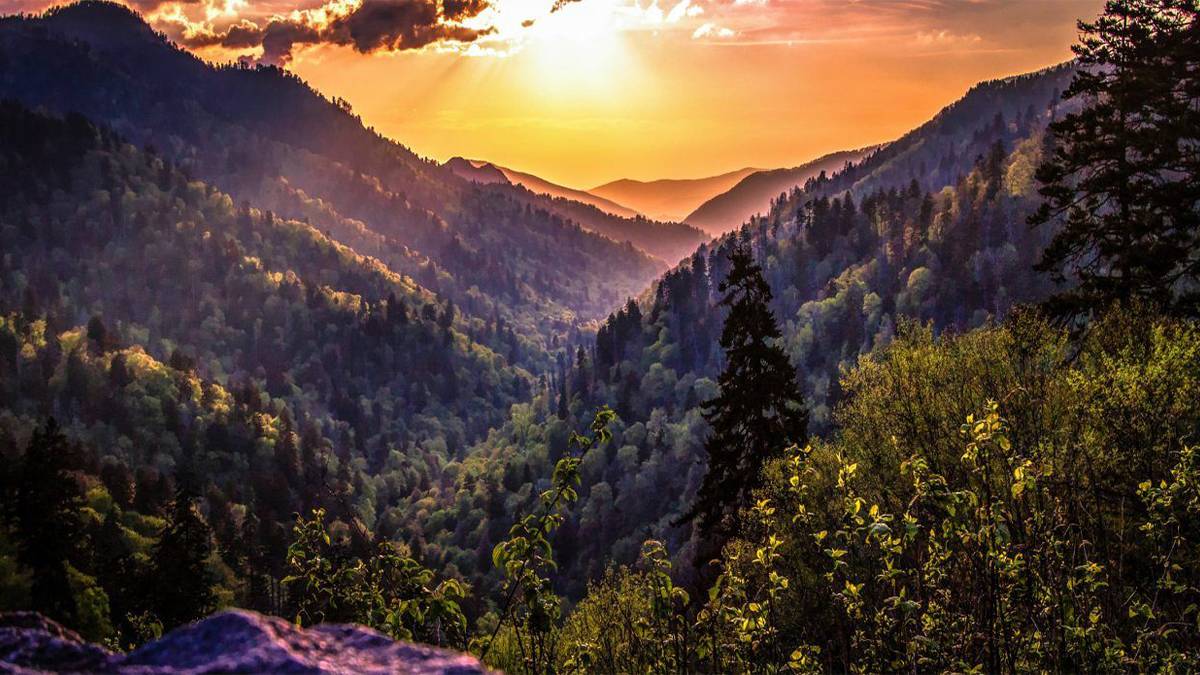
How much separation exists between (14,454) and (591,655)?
16941cm

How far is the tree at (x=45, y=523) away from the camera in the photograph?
5134 centimetres

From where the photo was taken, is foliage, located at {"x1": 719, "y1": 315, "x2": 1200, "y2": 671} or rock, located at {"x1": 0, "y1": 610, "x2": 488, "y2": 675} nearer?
rock, located at {"x1": 0, "y1": 610, "x2": 488, "y2": 675}

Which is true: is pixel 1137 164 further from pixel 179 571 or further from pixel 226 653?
pixel 179 571

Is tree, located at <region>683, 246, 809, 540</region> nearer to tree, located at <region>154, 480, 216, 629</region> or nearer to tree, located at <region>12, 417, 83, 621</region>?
tree, located at <region>154, 480, 216, 629</region>

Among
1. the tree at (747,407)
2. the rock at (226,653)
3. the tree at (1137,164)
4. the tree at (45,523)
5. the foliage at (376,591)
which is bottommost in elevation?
the tree at (45,523)

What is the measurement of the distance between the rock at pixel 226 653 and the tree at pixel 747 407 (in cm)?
2882

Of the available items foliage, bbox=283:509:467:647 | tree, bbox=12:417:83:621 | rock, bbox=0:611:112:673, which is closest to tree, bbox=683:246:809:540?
foliage, bbox=283:509:467:647

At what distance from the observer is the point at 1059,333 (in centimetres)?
2798

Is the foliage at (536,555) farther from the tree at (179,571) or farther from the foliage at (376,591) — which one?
the tree at (179,571)

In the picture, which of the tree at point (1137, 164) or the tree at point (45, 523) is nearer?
the tree at point (1137, 164)

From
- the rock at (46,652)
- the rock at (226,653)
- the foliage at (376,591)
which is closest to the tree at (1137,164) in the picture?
the foliage at (376,591)

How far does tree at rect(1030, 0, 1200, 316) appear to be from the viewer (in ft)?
79.1

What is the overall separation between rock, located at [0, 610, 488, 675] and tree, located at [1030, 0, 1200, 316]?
84.6 feet

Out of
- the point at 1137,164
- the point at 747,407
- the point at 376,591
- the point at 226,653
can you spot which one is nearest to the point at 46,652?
the point at 226,653
